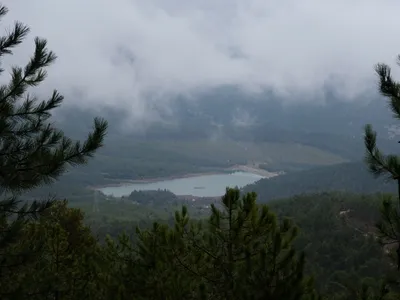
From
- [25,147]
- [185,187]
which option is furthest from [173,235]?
[185,187]

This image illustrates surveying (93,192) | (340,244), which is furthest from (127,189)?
(340,244)

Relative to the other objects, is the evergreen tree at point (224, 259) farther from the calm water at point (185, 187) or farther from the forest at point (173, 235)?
the calm water at point (185, 187)

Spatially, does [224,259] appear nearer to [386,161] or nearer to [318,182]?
[386,161]

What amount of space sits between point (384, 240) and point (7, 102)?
20.0 feet

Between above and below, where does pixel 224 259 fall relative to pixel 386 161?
below

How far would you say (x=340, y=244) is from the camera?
205 ft

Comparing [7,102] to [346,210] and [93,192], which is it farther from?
[93,192]

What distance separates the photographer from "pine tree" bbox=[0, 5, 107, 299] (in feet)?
21.8

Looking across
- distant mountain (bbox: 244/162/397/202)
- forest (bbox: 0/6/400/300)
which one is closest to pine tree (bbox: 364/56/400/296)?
forest (bbox: 0/6/400/300)

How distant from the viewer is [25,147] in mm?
6902

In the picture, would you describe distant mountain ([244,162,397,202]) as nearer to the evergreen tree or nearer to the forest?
the evergreen tree

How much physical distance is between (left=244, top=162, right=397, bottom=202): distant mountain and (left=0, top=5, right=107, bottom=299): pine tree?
146802mm

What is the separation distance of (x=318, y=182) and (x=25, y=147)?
169 m

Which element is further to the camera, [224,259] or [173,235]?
[173,235]
